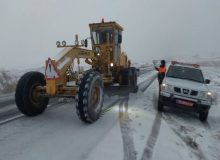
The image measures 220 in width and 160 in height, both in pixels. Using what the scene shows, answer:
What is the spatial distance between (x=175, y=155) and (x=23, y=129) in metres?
3.57

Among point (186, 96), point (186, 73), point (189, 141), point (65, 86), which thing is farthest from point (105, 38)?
point (189, 141)

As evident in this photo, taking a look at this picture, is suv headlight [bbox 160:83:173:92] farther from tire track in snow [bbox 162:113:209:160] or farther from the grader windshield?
the grader windshield

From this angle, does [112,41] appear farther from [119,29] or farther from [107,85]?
[107,85]

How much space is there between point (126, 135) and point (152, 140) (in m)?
0.61

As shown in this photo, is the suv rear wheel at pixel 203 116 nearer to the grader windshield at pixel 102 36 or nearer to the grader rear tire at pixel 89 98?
the grader rear tire at pixel 89 98

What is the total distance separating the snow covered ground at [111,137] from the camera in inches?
202

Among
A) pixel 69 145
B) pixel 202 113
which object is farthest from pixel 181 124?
pixel 69 145

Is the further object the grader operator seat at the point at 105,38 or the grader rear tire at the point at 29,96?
the grader operator seat at the point at 105,38

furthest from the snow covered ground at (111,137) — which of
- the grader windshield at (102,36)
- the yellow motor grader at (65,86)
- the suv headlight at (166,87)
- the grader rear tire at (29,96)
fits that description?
the grader windshield at (102,36)

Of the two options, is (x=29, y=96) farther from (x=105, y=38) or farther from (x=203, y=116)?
(x=203, y=116)

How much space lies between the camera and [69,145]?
17.9 feet

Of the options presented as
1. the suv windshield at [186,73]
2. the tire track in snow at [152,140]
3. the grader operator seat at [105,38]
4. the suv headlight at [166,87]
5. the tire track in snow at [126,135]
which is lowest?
the tire track in snow at [152,140]

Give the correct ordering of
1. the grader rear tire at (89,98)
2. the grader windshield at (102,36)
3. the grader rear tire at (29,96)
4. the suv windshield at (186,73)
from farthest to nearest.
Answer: the grader windshield at (102,36) → the suv windshield at (186,73) → the grader rear tire at (29,96) → the grader rear tire at (89,98)

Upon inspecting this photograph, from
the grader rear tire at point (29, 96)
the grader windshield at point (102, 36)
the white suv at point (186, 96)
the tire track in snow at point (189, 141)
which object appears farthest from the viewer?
the grader windshield at point (102, 36)
